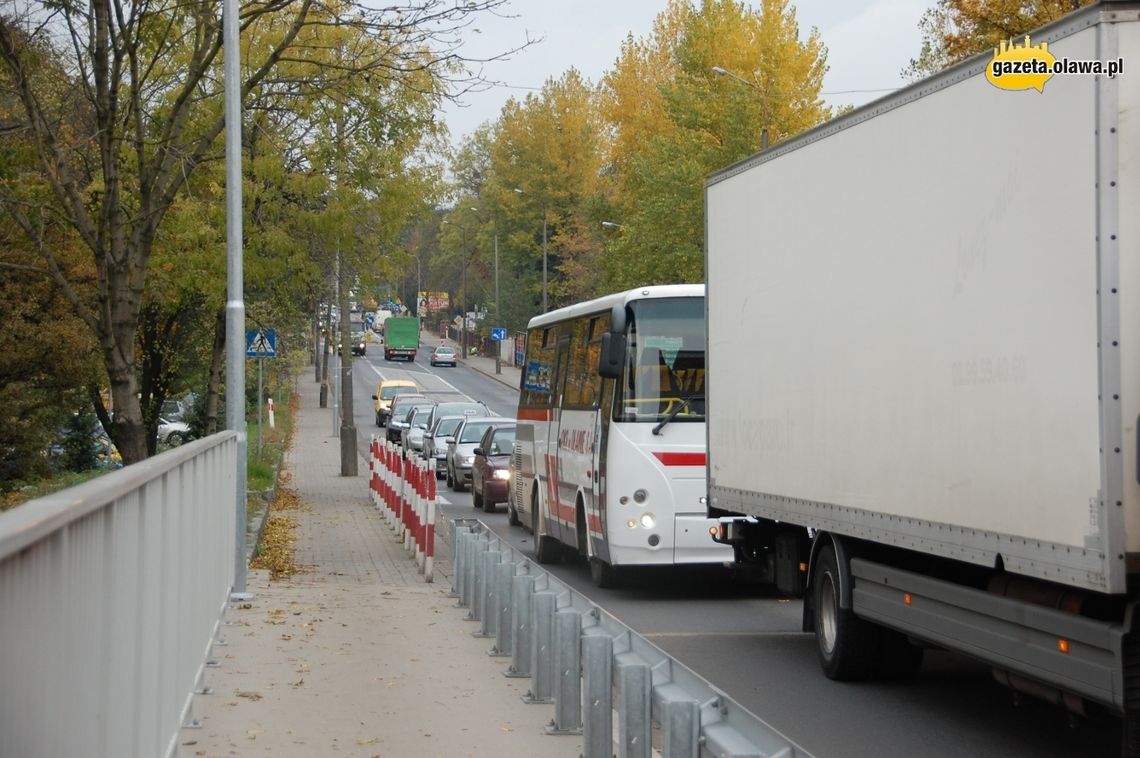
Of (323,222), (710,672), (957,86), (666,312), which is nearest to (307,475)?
(323,222)

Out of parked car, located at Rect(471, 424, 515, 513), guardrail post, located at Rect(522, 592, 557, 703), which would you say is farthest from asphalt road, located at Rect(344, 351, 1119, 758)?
parked car, located at Rect(471, 424, 515, 513)

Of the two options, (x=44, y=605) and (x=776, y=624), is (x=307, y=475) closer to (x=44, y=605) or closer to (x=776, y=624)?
(x=776, y=624)

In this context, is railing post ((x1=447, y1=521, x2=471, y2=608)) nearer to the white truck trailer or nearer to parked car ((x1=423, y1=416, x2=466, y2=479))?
the white truck trailer

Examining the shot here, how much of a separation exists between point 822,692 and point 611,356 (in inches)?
207

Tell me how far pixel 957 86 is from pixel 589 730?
3.88m

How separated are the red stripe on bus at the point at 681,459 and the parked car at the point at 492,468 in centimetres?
1214

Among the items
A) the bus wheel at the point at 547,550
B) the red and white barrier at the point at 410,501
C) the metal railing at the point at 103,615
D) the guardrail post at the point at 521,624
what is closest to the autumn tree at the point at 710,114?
the red and white barrier at the point at 410,501

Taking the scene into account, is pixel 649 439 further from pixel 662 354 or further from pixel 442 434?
pixel 442 434

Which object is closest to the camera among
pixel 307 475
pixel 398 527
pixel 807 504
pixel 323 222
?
pixel 807 504

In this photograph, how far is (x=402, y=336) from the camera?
108125 mm

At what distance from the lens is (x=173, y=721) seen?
21.5ft

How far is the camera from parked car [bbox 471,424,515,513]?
27391mm

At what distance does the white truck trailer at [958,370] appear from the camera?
663 cm

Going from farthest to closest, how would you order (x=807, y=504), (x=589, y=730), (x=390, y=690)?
(x=807, y=504) < (x=390, y=690) < (x=589, y=730)
